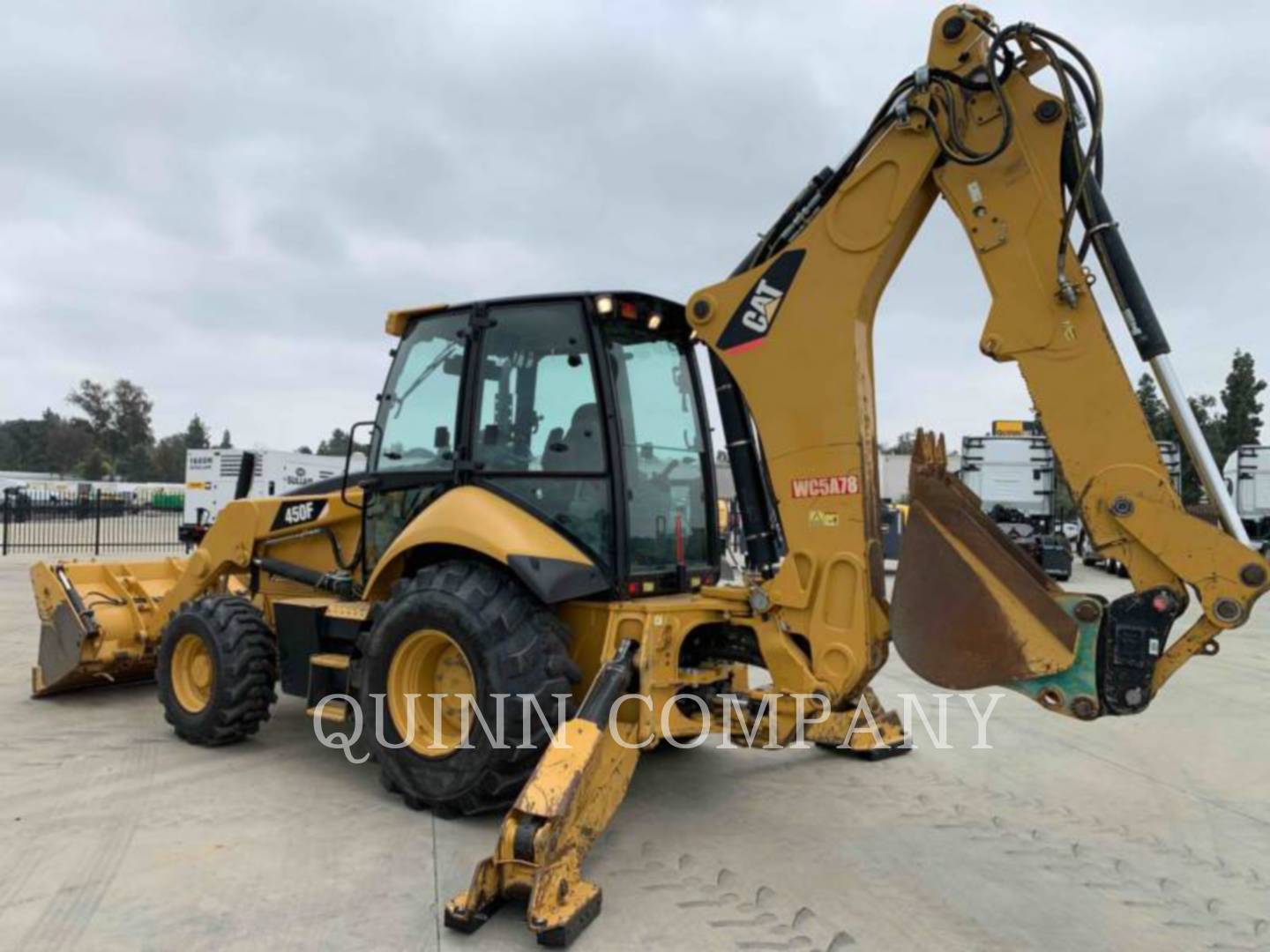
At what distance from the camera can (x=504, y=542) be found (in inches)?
174

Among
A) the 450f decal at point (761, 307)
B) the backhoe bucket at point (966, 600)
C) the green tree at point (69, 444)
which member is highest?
the green tree at point (69, 444)

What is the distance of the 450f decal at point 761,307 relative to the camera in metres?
4.18

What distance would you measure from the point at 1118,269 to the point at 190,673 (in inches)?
221

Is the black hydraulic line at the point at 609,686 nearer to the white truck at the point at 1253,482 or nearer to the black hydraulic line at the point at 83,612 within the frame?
the black hydraulic line at the point at 83,612

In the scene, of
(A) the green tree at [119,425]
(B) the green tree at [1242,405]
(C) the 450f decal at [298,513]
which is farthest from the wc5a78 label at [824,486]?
(A) the green tree at [119,425]

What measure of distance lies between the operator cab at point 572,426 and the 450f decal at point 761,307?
74cm

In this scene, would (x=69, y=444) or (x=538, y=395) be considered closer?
(x=538, y=395)

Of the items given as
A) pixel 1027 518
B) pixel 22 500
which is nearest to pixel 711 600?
pixel 1027 518

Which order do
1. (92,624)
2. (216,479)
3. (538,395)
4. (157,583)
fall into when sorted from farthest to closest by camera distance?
(216,479)
(157,583)
(92,624)
(538,395)

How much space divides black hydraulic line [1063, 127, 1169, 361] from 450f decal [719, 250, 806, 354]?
3.77 ft

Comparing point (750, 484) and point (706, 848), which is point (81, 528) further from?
point (706, 848)

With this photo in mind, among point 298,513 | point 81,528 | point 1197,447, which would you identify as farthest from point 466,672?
point 81,528

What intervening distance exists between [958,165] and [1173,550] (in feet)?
5.53

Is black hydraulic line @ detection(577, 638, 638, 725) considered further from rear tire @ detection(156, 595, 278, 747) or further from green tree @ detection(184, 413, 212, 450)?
green tree @ detection(184, 413, 212, 450)
